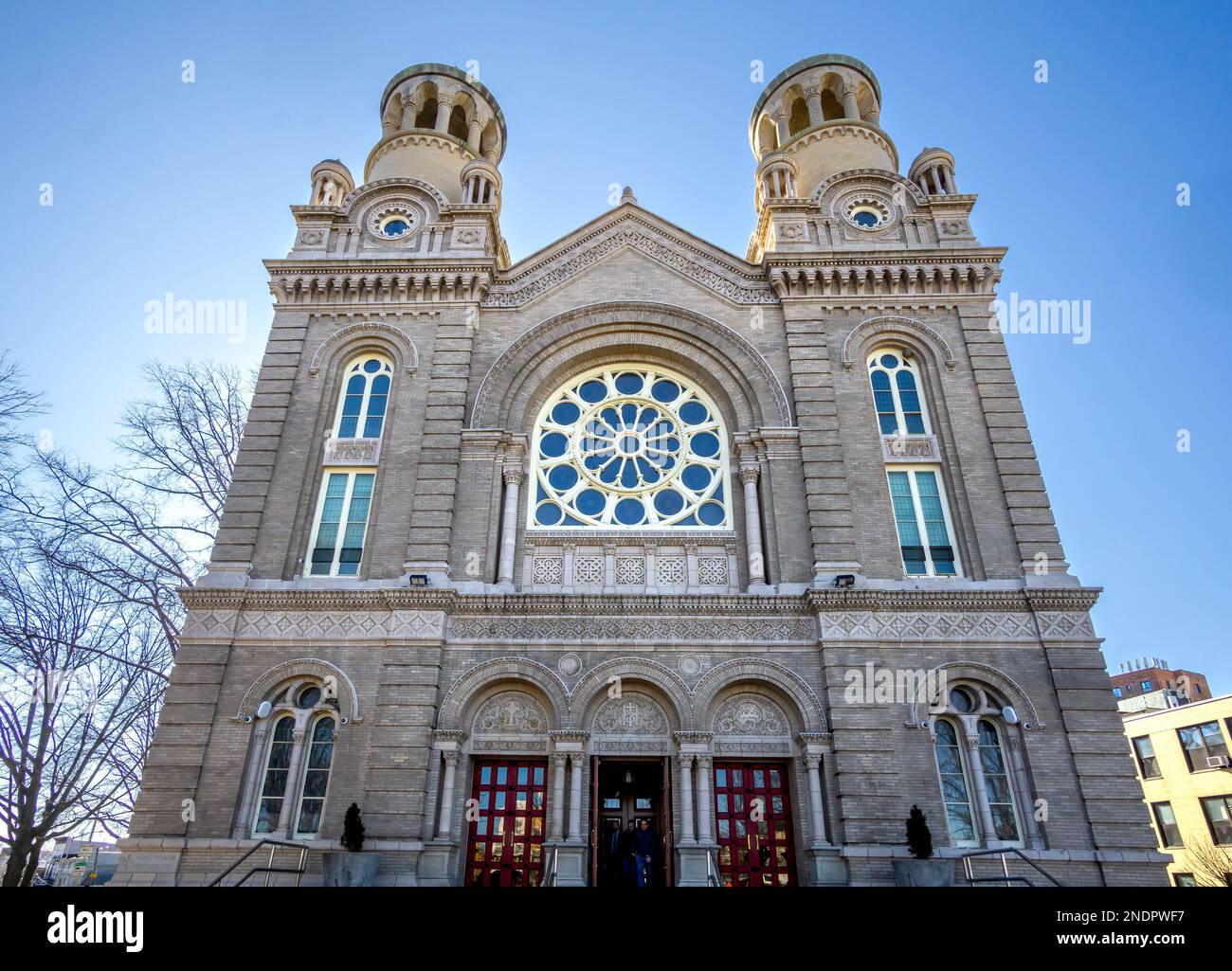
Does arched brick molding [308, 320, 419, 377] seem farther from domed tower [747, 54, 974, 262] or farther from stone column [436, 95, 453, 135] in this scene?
domed tower [747, 54, 974, 262]

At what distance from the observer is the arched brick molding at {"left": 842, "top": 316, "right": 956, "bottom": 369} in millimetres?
19109

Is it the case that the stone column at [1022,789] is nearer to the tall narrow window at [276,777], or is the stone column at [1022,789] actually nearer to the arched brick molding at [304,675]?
the arched brick molding at [304,675]

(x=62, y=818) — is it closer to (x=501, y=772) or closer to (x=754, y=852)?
(x=501, y=772)

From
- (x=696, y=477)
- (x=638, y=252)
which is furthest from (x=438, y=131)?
(x=696, y=477)

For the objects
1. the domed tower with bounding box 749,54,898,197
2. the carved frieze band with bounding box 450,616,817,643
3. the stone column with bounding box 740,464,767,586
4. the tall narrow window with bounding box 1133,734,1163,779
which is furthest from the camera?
the tall narrow window with bounding box 1133,734,1163,779

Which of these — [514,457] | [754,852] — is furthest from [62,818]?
[754,852]

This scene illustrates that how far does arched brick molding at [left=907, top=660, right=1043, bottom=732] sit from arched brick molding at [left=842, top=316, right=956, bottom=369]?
7.67 m

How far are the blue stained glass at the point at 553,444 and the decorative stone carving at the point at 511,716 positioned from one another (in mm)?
6037

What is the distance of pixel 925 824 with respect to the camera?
45.0 ft

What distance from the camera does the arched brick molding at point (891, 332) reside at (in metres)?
19.1

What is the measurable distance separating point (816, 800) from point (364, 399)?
14.1 meters

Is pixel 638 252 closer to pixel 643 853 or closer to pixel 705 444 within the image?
pixel 705 444

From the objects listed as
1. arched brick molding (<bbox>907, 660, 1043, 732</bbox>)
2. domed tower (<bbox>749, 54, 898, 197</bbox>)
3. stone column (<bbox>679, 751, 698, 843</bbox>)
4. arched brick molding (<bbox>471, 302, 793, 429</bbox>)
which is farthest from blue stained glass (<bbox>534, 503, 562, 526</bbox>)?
domed tower (<bbox>749, 54, 898, 197</bbox>)
